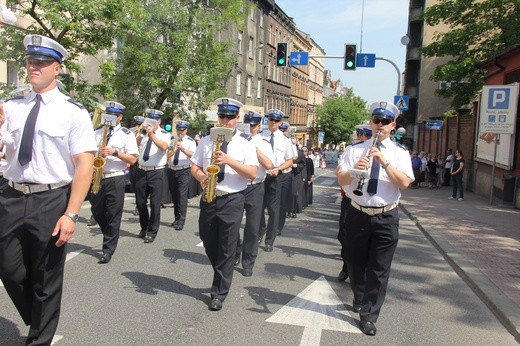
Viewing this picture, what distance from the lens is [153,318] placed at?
479 cm

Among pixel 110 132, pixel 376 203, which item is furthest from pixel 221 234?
pixel 110 132

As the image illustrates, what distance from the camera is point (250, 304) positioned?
17.7ft

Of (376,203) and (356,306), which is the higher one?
(376,203)

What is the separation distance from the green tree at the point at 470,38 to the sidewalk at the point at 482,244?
511cm

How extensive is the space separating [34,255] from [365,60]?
2143 cm

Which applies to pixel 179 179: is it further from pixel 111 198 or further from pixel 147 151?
pixel 111 198

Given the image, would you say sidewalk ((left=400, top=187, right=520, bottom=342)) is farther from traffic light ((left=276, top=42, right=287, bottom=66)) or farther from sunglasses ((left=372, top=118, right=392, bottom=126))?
traffic light ((left=276, top=42, right=287, bottom=66))

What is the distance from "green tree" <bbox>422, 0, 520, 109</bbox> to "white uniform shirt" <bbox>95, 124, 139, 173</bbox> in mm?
14867

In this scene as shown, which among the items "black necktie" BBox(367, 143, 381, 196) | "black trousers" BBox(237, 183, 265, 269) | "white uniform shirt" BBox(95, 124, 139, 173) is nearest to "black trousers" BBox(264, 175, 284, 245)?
"black trousers" BBox(237, 183, 265, 269)

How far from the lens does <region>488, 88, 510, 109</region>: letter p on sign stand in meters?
14.7

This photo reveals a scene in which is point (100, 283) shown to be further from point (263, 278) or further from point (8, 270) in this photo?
point (8, 270)

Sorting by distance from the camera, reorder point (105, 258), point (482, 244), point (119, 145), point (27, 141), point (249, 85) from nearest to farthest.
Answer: point (27, 141), point (105, 258), point (119, 145), point (482, 244), point (249, 85)

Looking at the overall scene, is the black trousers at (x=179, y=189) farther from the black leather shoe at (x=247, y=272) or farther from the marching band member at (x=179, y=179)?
the black leather shoe at (x=247, y=272)

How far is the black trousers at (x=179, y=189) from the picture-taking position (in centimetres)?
995
